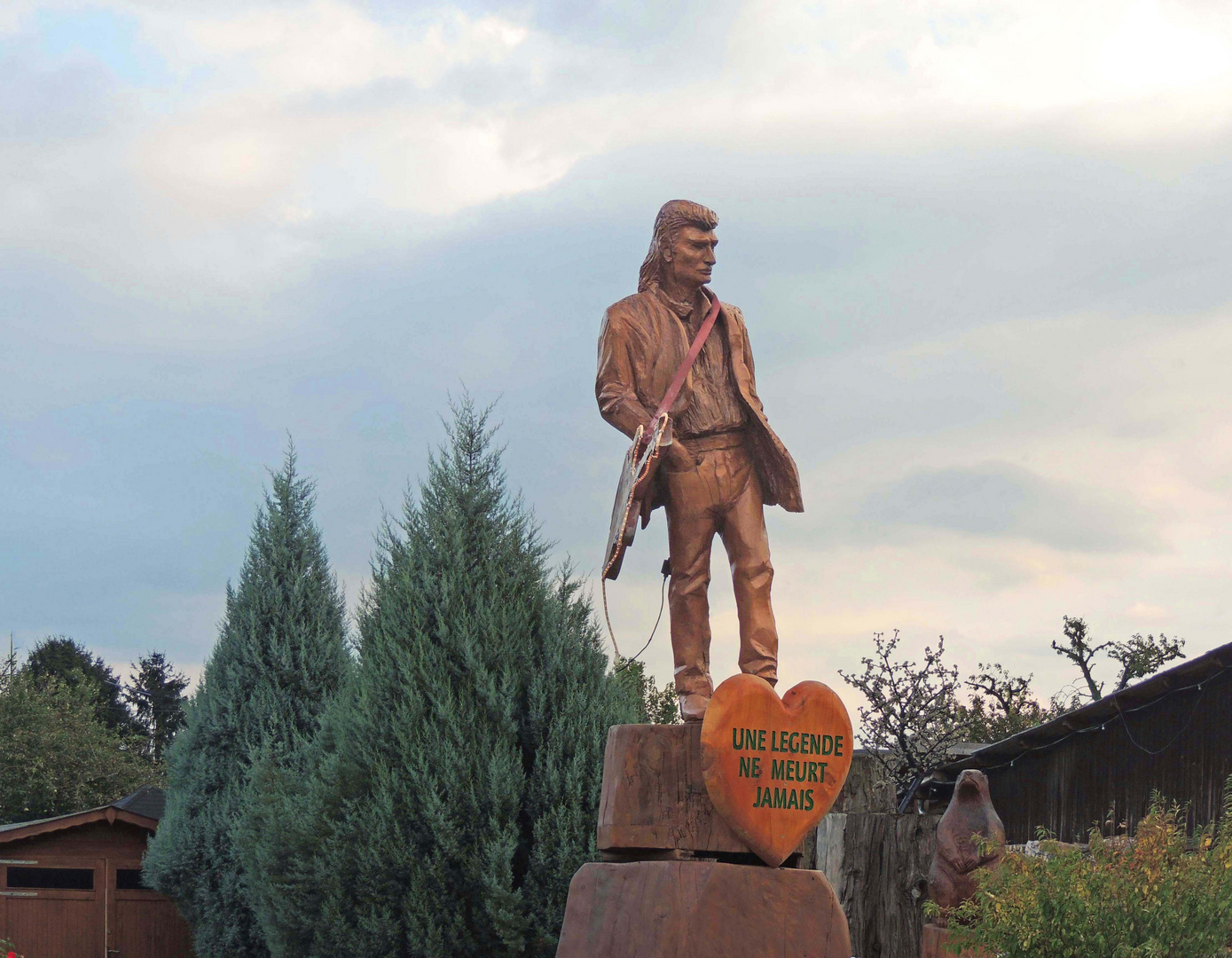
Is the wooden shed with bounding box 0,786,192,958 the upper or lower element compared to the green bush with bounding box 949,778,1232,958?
lower

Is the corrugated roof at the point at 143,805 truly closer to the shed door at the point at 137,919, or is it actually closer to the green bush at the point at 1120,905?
the shed door at the point at 137,919

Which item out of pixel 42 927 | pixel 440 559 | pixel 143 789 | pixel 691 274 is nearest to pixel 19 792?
pixel 143 789

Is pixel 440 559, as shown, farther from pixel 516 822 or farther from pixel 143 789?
pixel 143 789

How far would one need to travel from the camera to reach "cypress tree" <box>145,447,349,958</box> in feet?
55.0

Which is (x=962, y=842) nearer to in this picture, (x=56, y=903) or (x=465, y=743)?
(x=465, y=743)

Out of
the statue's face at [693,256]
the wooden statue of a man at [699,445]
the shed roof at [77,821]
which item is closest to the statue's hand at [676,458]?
the wooden statue of a man at [699,445]

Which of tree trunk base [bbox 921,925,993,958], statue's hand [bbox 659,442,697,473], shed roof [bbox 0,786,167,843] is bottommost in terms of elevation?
tree trunk base [bbox 921,925,993,958]

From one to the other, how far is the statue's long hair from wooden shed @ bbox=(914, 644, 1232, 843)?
7171 millimetres

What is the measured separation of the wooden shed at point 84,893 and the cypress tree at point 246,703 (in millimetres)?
3580

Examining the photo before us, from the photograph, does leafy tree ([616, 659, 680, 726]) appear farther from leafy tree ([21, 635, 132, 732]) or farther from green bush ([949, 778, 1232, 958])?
leafy tree ([21, 635, 132, 732])

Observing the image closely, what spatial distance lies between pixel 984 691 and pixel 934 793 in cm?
1293

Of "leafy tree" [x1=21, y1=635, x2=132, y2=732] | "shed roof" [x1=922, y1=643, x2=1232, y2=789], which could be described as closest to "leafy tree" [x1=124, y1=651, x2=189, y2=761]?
"leafy tree" [x1=21, y1=635, x2=132, y2=732]

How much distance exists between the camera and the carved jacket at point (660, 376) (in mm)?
7430

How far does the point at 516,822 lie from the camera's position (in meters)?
11.7
